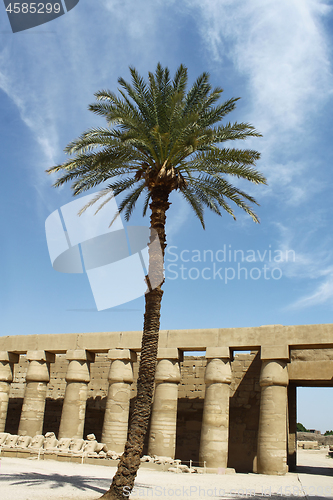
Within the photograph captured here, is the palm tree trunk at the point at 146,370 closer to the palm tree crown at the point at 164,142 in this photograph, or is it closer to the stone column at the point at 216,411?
the palm tree crown at the point at 164,142

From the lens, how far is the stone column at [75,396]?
17.3 m

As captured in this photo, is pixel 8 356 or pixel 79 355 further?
pixel 8 356

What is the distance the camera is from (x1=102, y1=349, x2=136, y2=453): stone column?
53.6 feet

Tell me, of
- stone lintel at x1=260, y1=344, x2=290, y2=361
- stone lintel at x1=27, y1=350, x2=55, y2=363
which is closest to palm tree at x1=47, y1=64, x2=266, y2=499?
stone lintel at x1=260, y1=344, x2=290, y2=361

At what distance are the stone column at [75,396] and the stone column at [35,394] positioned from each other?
1.18 metres

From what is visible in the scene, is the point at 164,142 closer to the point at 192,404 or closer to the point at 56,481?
the point at 56,481

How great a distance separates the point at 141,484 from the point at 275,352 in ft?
22.4

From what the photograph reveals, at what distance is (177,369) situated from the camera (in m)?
16.9

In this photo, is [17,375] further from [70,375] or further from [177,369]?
[177,369]

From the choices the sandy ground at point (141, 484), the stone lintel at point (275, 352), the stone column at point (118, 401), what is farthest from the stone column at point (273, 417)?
the stone column at point (118, 401)

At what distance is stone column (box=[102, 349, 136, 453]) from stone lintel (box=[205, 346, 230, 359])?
3372 millimetres

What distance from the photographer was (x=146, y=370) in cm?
955

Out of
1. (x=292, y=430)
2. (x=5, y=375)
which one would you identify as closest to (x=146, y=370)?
(x=292, y=430)

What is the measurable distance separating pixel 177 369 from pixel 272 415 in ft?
13.0
